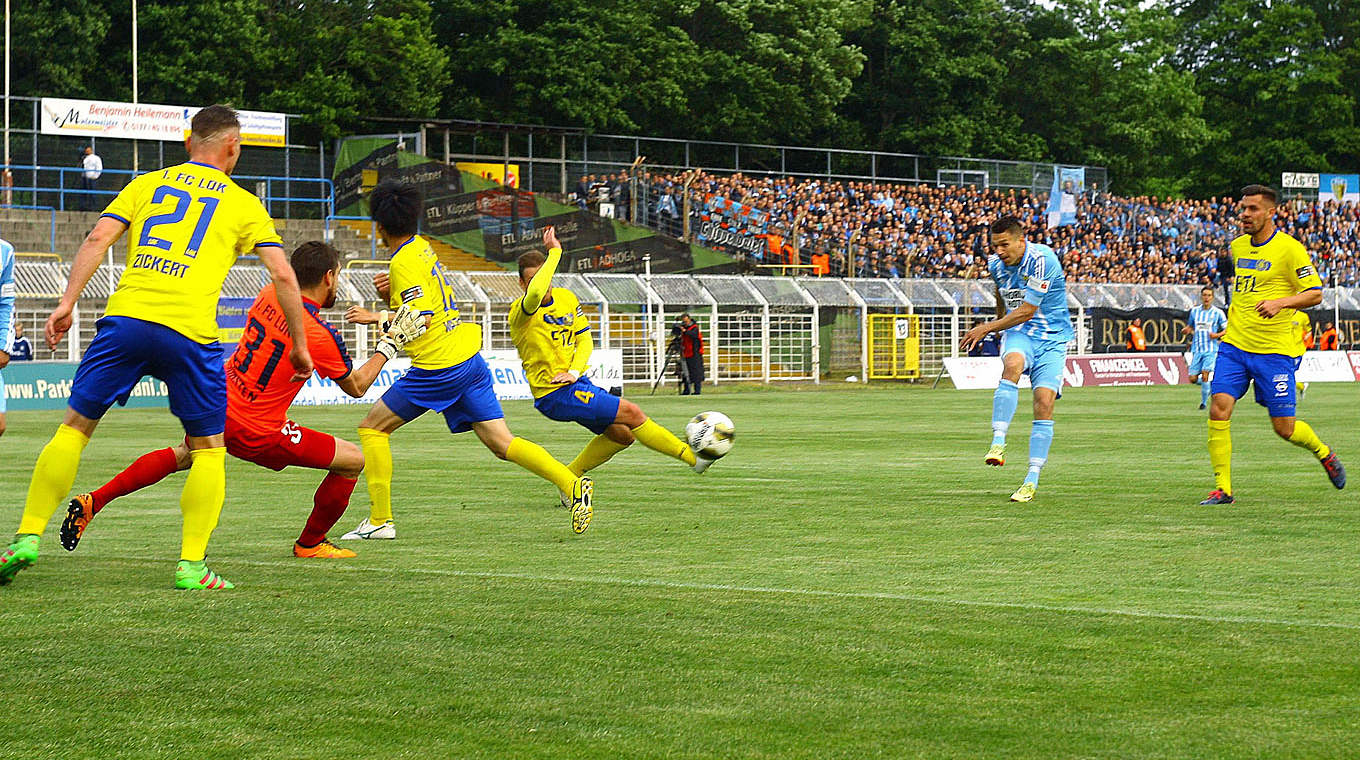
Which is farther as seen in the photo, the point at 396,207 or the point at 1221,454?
the point at 1221,454

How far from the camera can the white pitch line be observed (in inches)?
256

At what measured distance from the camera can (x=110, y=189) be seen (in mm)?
45219

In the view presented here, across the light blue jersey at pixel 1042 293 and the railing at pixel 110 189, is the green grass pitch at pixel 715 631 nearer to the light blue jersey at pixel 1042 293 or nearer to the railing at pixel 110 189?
the light blue jersey at pixel 1042 293

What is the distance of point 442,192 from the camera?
45656mm

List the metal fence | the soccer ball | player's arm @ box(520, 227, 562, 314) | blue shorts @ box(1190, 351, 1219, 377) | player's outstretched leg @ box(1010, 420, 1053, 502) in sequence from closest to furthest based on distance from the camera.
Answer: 1. player's arm @ box(520, 227, 562, 314)
2. player's outstretched leg @ box(1010, 420, 1053, 502)
3. the soccer ball
4. blue shorts @ box(1190, 351, 1219, 377)
5. the metal fence

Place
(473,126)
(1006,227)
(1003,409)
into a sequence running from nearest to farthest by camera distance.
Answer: (1003,409)
(1006,227)
(473,126)

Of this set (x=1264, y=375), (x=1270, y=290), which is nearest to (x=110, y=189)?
(x=1270, y=290)

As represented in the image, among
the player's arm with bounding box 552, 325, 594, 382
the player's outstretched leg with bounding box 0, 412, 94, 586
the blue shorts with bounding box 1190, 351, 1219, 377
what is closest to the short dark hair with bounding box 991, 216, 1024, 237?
the player's arm with bounding box 552, 325, 594, 382

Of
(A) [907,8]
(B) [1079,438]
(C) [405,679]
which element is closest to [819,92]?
(A) [907,8]

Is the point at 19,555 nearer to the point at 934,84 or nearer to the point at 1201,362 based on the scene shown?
the point at 1201,362

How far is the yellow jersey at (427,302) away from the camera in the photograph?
9898 millimetres

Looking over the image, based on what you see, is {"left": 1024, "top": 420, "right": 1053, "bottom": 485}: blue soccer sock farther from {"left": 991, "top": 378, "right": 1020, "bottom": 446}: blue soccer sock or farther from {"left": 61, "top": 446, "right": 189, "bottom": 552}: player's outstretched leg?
{"left": 61, "top": 446, "right": 189, "bottom": 552}: player's outstretched leg

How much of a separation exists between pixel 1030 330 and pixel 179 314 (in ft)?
25.0

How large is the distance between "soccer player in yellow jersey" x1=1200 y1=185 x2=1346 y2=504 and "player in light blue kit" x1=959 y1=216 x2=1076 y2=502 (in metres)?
1.23
